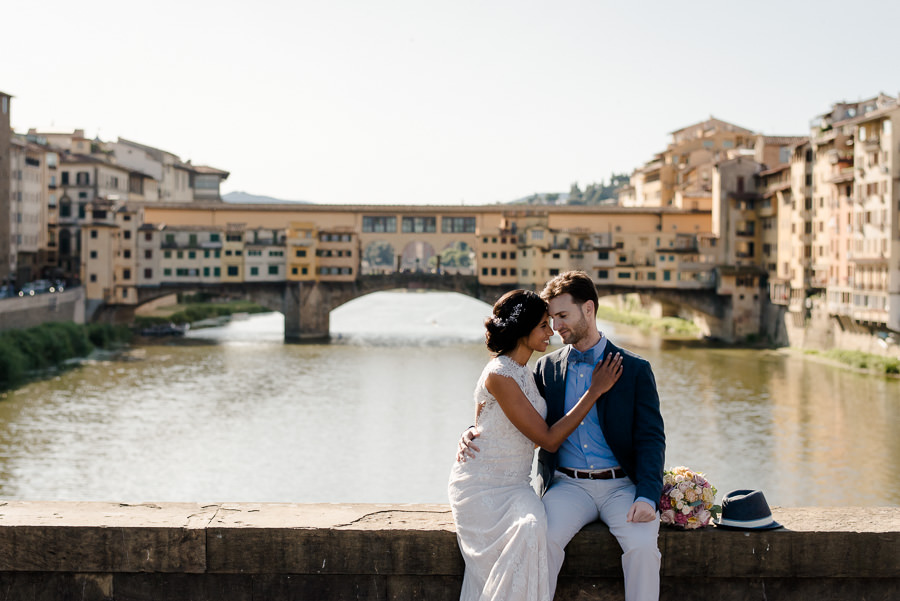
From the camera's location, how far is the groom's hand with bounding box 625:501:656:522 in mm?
3170

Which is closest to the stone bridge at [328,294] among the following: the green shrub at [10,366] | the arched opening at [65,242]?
the arched opening at [65,242]

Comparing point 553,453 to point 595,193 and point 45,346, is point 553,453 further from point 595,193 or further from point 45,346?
point 595,193

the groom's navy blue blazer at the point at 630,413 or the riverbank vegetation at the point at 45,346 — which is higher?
the groom's navy blue blazer at the point at 630,413

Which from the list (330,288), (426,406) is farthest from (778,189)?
(426,406)

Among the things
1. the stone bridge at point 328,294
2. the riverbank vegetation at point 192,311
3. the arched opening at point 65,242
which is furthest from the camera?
the arched opening at point 65,242

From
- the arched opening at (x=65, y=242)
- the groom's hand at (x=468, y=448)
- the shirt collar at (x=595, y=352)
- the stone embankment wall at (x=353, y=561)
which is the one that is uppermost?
the arched opening at (x=65, y=242)

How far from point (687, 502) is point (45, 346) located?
24977 mm

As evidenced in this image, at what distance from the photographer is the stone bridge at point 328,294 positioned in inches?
1390

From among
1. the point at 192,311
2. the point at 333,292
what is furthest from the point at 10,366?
the point at 192,311

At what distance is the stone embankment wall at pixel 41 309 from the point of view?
83.4 ft

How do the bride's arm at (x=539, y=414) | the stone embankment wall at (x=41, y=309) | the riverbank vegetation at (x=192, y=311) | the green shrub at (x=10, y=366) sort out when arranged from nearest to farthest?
the bride's arm at (x=539, y=414)
the green shrub at (x=10, y=366)
the stone embankment wall at (x=41, y=309)
the riverbank vegetation at (x=192, y=311)

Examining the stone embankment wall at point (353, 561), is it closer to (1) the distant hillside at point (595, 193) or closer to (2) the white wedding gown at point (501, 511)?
(2) the white wedding gown at point (501, 511)

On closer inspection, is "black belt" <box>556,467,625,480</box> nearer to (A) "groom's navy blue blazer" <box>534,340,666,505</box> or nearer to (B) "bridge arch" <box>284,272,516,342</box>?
(A) "groom's navy blue blazer" <box>534,340,666,505</box>

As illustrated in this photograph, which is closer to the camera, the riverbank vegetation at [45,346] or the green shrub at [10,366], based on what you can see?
the green shrub at [10,366]
